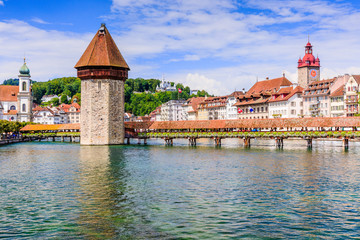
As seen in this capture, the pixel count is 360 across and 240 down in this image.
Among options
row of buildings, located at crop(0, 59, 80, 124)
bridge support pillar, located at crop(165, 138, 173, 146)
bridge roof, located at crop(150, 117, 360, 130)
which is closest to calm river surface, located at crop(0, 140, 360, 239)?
bridge roof, located at crop(150, 117, 360, 130)

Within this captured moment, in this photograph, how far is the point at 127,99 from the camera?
587 feet

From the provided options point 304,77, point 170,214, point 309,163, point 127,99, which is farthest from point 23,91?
point 170,214

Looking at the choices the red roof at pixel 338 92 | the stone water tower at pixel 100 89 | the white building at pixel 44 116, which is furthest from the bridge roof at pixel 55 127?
the white building at pixel 44 116

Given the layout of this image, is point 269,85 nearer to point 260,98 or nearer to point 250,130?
point 260,98

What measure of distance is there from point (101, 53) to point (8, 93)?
76670mm

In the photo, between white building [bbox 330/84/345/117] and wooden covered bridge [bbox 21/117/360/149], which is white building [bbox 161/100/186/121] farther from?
wooden covered bridge [bbox 21/117/360/149]

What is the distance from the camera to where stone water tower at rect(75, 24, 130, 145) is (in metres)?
58.0

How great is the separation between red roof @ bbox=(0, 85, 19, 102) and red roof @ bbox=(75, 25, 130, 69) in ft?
237

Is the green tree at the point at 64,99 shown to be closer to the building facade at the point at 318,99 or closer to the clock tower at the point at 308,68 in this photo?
the clock tower at the point at 308,68

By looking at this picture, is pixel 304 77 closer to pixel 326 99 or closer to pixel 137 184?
pixel 326 99

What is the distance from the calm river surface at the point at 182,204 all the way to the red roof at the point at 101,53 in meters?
31.7

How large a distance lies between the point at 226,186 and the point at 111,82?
39933mm

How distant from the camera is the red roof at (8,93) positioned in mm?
122588

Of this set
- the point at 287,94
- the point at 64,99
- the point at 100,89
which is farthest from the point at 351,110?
the point at 64,99
